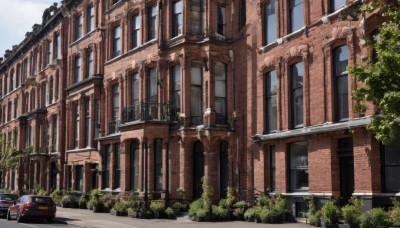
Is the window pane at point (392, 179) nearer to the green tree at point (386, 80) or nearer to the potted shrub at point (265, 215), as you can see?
the potted shrub at point (265, 215)

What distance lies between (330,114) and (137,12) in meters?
16.0

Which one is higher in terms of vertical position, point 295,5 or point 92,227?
point 295,5

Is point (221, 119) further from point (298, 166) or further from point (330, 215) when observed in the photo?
point (330, 215)

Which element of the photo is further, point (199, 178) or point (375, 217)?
point (199, 178)

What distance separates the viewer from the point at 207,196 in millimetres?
25109

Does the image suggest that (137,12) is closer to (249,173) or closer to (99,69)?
(99,69)

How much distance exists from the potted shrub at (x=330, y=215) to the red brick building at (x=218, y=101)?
945mm

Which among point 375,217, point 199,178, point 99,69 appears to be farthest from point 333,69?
point 99,69

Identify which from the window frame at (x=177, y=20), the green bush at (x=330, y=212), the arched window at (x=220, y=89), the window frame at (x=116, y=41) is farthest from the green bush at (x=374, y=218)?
the window frame at (x=116, y=41)

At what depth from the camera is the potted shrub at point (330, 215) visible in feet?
61.5

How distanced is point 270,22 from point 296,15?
194 cm

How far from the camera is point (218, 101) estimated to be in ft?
90.2

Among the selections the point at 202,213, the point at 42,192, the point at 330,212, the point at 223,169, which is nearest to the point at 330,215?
the point at 330,212

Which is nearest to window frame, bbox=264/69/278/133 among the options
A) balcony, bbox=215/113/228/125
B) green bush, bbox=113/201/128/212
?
balcony, bbox=215/113/228/125
